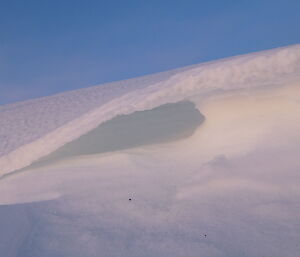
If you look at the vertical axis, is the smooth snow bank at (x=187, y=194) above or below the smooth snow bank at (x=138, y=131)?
below

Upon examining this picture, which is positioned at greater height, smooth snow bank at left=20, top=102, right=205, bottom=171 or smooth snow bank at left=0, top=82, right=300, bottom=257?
smooth snow bank at left=20, top=102, right=205, bottom=171

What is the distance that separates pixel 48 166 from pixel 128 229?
71 cm

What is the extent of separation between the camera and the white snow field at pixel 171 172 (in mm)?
1203

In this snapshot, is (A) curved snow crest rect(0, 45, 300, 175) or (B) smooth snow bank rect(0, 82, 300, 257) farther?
(A) curved snow crest rect(0, 45, 300, 175)

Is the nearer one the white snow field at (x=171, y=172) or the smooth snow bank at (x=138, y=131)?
the white snow field at (x=171, y=172)

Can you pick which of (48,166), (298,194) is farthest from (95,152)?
(298,194)

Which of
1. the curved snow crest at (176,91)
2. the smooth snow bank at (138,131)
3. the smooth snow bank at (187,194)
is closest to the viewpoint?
the smooth snow bank at (187,194)

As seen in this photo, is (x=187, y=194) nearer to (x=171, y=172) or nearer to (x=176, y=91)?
(x=171, y=172)

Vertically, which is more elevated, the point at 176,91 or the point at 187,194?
the point at 176,91

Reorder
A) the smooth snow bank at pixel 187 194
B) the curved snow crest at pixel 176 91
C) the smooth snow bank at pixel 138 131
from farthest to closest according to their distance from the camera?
the smooth snow bank at pixel 138 131
the curved snow crest at pixel 176 91
the smooth snow bank at pixel 187 194

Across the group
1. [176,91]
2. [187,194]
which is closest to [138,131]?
[176,91]

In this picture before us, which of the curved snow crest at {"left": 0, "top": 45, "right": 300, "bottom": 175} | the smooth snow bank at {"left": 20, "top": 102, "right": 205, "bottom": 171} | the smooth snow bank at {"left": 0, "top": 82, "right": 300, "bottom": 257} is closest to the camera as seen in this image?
the smooth snow bank at {"left": 0, "top": 82, "right": 300, "bottom": 257}

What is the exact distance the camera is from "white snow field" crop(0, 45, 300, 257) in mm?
1203

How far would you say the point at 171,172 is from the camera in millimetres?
1631
